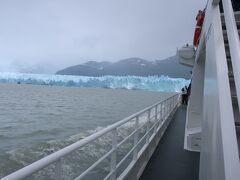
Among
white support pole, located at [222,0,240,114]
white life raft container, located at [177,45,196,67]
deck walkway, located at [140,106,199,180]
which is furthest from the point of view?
white life raft container, located at [177,45,196,67]

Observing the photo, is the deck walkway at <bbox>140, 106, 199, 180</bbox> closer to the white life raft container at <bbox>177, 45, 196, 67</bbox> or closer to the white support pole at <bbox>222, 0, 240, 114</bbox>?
the white support pole at <bbox>222, 0, 240, 114</bbox>

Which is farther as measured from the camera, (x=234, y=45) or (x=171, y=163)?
(x=171, y=163)

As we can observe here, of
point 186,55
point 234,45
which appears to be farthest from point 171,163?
point 186,55

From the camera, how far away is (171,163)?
14.4ft

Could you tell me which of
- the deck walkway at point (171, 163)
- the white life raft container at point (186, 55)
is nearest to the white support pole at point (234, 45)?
the deck walkway at point (171, 163)

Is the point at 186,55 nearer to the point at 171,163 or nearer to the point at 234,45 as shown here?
the point at 171,163

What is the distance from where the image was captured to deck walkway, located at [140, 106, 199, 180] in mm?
3787

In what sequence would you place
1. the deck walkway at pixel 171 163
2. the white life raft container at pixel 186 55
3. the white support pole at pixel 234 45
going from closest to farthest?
the white support pole at pixel 234 45 → the deck walkway at pixel 171 163 → the white life raft container at pixel 186 55

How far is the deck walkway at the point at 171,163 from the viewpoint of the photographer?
12.4 feet

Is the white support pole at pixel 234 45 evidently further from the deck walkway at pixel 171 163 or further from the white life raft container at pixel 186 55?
the white life raft container at pixel 186 55

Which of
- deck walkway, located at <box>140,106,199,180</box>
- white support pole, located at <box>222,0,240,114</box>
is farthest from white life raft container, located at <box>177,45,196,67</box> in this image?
white support pole, located at <box>222,0,240,114</box>

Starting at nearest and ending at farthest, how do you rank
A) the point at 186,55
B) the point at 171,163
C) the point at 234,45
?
the point at 234,45 → the point at 171,163 → the point at 186,55

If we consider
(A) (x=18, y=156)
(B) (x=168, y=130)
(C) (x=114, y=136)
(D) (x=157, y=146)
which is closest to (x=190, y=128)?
(D) (x=157, y=146)

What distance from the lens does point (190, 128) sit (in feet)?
17.5
